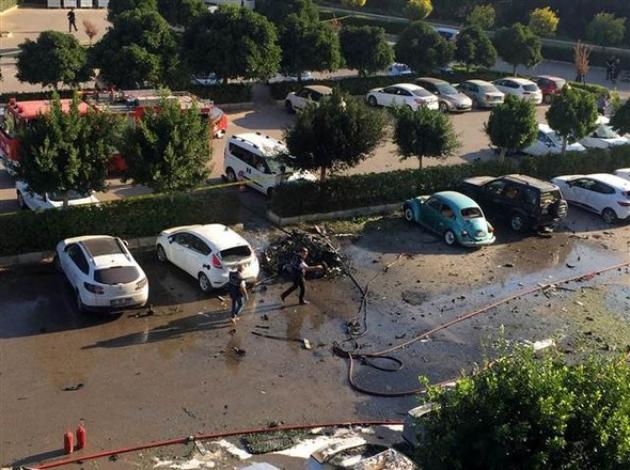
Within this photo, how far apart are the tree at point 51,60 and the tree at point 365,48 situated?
13297 millimetres

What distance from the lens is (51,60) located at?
31172mm

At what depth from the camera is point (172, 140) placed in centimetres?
2041

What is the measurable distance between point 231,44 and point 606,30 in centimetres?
3242

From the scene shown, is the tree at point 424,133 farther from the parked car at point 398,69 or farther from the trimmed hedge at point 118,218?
the parked car at point 398,69

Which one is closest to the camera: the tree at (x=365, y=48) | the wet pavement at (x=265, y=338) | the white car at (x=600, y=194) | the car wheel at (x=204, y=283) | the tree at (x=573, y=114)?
the wet pavement at (x=265, y=338)

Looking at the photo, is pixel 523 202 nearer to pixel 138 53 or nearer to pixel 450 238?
pixel 450 238

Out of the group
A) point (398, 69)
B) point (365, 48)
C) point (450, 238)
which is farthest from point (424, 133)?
point (398, 69)

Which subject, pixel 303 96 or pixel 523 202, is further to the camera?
pixel 303 96

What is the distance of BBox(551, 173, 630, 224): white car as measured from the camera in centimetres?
2584

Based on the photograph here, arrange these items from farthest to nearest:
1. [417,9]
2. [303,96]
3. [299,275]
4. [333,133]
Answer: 1. [417,9]
2. [303,96]
3. [333,133]
4. [299,275]

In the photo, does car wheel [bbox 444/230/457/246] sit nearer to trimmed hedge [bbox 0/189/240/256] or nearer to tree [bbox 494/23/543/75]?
trimmed hedge [bbox 0/189/240/256]

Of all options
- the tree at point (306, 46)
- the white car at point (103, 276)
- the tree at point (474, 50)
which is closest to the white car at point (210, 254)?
the white car at point (103, 276)

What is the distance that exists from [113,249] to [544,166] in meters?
16.9

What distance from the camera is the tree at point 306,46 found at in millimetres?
36906
